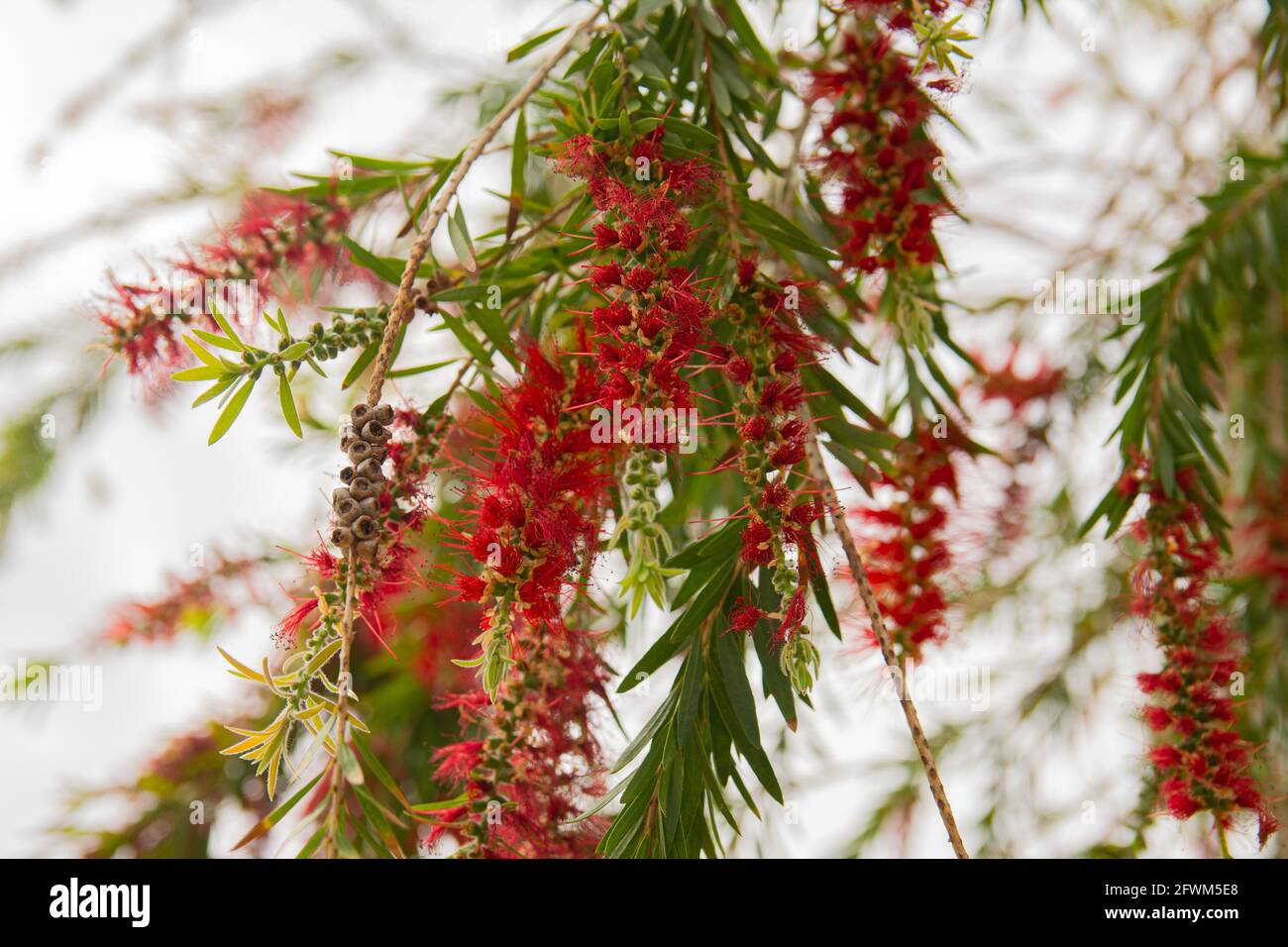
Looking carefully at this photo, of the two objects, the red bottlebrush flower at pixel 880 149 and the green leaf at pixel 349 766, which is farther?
the red bottlebrush flower at pixel 880 149

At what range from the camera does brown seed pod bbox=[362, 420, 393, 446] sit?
1.29ft

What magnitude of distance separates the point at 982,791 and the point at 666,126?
948 millimetres

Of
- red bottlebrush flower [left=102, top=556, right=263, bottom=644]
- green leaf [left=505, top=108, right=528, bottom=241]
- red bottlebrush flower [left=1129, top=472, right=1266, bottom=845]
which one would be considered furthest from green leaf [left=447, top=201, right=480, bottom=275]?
red bottlebrush flower [left=102, top=556, right=263, bottom=644]

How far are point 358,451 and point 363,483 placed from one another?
0.01 m

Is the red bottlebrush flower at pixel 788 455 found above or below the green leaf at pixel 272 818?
above

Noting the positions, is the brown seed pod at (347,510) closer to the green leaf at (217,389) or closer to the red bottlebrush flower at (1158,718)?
the green leaf at (217,389)

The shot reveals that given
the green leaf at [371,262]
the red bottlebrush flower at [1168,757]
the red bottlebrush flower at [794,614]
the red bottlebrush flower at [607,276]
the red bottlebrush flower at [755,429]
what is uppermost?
the green leaf at [371,262]

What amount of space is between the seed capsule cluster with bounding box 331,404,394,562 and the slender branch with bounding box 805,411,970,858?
0.18 metres

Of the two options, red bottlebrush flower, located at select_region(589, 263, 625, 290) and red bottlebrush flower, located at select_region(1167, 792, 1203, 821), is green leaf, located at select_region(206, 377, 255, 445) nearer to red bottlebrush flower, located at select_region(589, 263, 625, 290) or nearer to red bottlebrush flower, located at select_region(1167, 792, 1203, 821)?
red bottlebrush flower, located at select_region(589, 263, 625, 290)

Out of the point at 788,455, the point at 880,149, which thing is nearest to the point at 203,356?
the point at 788,455

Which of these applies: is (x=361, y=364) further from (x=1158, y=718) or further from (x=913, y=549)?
(x=1158, y=718)

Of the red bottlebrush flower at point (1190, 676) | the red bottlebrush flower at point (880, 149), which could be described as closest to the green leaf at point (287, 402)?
the red bottlebrush flower at point (880, 149)

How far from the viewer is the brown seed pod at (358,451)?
39cm
